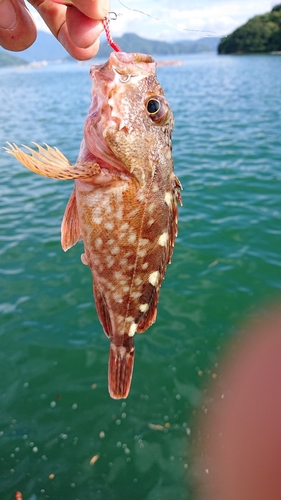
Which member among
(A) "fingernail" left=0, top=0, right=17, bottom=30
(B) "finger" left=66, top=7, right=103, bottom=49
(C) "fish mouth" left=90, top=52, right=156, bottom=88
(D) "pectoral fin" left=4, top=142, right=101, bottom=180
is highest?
(A) "fingernail" left=0, top=0, right=17, bottom=30

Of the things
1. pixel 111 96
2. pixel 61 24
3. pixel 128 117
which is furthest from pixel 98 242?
pixel 61 24

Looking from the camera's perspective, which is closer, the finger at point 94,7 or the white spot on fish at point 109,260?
the finger at point 94,7

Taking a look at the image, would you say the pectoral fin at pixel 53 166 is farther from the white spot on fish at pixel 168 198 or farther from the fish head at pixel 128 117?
the white spot on fish at pixel 168 198

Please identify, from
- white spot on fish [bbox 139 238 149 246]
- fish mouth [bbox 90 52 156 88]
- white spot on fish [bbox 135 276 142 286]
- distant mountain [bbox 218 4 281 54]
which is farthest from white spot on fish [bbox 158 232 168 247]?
distant mountain [bbox 218 4 281 54]

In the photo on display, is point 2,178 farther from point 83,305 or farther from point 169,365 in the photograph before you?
point 169,365

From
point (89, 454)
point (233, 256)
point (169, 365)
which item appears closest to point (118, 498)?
point (89, 454)

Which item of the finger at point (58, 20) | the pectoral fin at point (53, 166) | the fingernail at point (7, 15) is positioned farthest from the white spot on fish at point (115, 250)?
the fingernail at point (7, 15)

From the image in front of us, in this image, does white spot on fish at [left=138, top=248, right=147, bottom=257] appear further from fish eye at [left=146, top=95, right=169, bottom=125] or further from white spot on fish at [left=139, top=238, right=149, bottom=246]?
fish eye at [left=146, top=95, right=169, bottom=125]
